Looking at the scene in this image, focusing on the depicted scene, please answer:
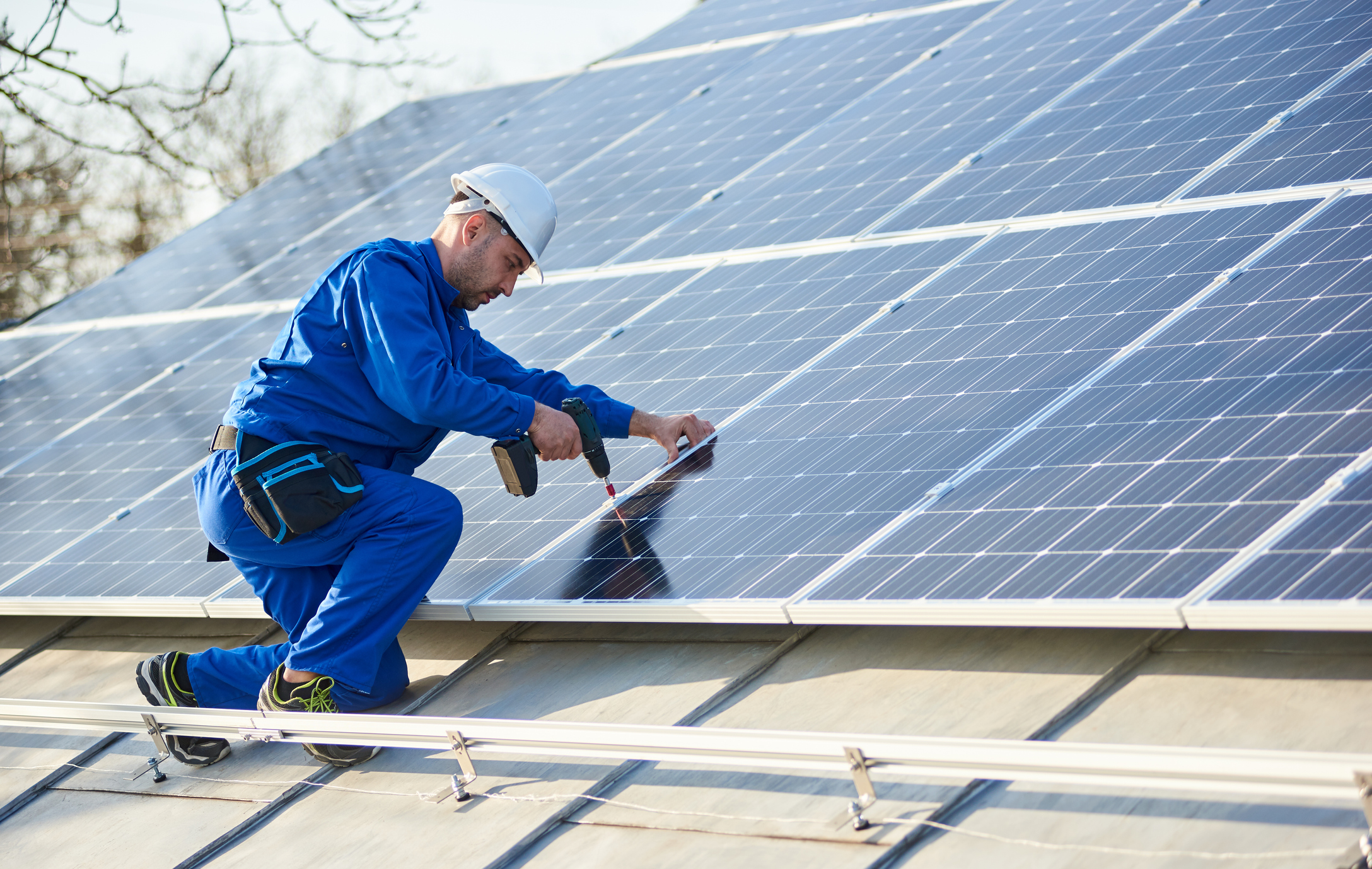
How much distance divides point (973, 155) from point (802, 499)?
3667 millimetres

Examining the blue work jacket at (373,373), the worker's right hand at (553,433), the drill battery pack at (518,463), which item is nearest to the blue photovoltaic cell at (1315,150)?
the worker's right hand at (553,433)

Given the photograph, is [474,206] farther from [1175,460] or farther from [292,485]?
[1175,460]

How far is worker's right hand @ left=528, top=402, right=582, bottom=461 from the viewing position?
594 centimetres

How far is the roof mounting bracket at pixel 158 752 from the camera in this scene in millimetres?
5789

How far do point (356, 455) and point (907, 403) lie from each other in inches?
97.0

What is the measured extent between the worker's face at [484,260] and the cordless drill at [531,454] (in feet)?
2.10

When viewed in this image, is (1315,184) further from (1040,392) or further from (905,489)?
(905,489)

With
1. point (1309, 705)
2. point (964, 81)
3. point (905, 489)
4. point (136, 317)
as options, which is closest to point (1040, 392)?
point (905, 489)

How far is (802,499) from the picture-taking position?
18.7 feet

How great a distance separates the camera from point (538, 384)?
6551 mm

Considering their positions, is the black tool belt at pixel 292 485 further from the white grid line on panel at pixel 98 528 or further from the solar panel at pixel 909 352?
the white grid line on panel at pixel 98 528

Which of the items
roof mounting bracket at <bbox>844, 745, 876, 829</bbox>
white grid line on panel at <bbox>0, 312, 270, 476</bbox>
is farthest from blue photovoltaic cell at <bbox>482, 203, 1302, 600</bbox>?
white grid line on panel at <bbox>0, 312, 270, 476</bbox>

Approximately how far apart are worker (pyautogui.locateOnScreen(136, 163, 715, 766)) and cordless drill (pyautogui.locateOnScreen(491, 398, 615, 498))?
0.06 m

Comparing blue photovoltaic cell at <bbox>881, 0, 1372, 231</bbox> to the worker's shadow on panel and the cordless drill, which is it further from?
the cordless drill
